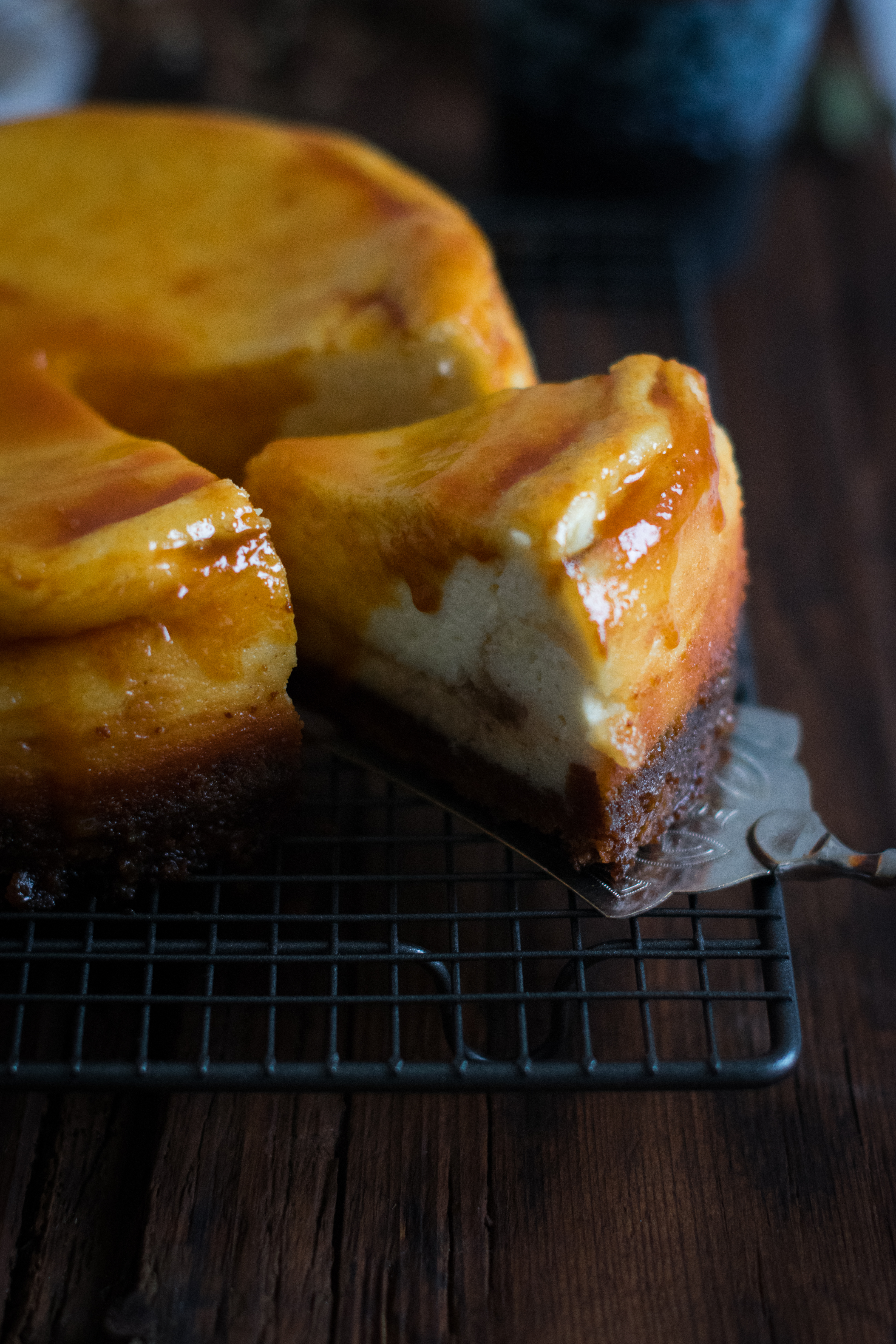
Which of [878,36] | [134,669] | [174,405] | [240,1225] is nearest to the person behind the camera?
[240,1225]

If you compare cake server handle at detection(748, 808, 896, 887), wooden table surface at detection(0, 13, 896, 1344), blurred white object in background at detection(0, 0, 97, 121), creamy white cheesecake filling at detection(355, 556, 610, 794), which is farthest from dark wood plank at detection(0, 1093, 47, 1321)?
blurred white object in background at detection(0, 0, 97, 121)

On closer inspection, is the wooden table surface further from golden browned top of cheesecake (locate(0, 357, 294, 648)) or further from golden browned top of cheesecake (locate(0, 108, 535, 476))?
golden browned top of cheesecake (locate(0, 108, 535, 476))

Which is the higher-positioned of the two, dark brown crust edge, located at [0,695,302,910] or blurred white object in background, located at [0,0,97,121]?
blurred white object in background, located at [0,0,97,121]

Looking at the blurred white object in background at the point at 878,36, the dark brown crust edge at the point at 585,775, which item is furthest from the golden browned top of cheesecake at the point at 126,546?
the blurred white object in background at the point at 878,36

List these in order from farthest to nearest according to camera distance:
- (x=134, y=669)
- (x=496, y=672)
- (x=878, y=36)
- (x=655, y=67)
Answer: (x=878, y=36) < (x=655, y=67) < (x=496, y=672) < (x=134, y=669)

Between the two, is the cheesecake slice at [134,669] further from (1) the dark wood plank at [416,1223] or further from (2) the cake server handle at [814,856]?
(2) the cake server handle at [814,856]

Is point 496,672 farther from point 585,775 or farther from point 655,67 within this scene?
point 655,67

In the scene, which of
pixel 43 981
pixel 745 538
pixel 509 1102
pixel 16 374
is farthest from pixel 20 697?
pixel 745 538

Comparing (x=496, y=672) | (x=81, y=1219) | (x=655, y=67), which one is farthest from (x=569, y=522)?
(x=655, y=67)
